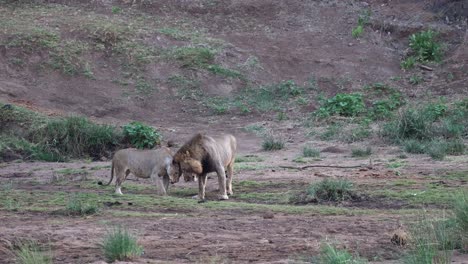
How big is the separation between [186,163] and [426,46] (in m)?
14.8

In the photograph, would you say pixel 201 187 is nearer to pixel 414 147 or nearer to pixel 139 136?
pixel 414 147

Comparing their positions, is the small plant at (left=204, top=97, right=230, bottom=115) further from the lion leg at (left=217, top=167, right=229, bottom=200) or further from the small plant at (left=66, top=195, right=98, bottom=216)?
the small plant at (left=66, top=195, right=98, bottom=216)

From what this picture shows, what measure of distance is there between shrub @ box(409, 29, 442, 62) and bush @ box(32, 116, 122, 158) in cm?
1086

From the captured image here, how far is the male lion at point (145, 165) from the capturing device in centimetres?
1445

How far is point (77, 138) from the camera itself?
19.2 metres

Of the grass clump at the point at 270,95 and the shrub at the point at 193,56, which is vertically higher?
the shrub at the point at 193,56

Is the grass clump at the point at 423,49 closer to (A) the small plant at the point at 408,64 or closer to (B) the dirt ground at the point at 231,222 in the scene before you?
(A) the small plant at the point at 408,64

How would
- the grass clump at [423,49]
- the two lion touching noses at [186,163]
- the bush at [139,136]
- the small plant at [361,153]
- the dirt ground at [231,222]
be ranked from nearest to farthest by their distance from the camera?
the dirt ground at [231,222]
the two lion touching noses at [186,163]
the small plant at [361,153]
the bush at [139,136]
the grass clump at [423,49]

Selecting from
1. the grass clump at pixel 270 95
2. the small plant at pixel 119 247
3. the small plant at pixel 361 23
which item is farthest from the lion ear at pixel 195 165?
the small plant at pixel 361 23

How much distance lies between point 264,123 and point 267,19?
6.55 meters

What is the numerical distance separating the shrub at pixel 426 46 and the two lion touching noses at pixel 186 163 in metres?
13.2

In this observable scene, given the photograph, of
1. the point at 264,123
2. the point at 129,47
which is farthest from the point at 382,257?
the point at 129,47

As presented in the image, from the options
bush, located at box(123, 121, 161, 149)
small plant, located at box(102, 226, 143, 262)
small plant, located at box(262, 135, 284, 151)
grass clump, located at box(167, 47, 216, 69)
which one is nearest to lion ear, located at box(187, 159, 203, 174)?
small plant, located at box(102, 226, 143, 262)

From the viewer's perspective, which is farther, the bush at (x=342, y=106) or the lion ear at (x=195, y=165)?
the bush at (x=342, y=106)
